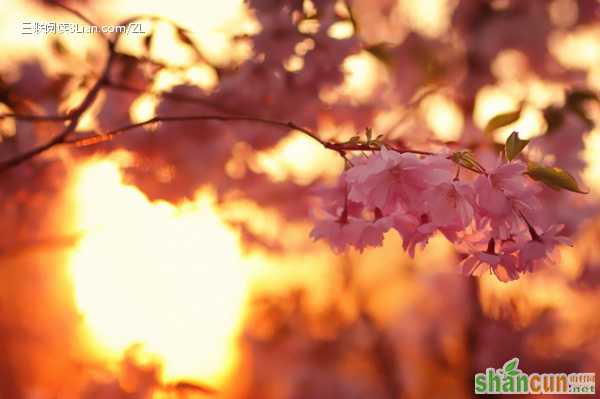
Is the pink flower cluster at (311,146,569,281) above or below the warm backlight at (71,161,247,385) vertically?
below

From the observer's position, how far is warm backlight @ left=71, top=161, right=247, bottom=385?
216 centimetres

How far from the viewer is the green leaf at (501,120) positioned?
1320mm

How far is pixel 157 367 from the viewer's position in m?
2.01

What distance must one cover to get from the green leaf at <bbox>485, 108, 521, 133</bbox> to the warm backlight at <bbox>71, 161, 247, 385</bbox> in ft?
2.81

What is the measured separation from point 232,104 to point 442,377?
3421mm

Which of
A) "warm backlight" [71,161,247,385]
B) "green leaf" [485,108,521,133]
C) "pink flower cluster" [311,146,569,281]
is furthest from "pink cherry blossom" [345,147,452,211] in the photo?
"warm backlight" [71,161,247,385]

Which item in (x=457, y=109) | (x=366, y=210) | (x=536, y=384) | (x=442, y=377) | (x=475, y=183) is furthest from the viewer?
(x=442, y=377)

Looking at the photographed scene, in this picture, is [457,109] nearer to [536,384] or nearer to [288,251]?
[536,384]

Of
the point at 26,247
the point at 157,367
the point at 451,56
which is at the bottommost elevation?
the point at 157,367

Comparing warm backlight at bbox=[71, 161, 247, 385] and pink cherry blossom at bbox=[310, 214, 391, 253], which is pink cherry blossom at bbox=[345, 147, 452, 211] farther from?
warm backlight at bbox=[71, 161, 247, 385]

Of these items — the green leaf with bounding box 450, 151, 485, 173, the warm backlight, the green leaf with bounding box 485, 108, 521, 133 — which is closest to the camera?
the green leaf with bounding box 450, 151, 485, 173

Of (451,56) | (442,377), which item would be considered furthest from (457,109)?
(442,377)

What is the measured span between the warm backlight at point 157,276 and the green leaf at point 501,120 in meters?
0.86

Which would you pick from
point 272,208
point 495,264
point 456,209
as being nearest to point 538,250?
point 495,264
